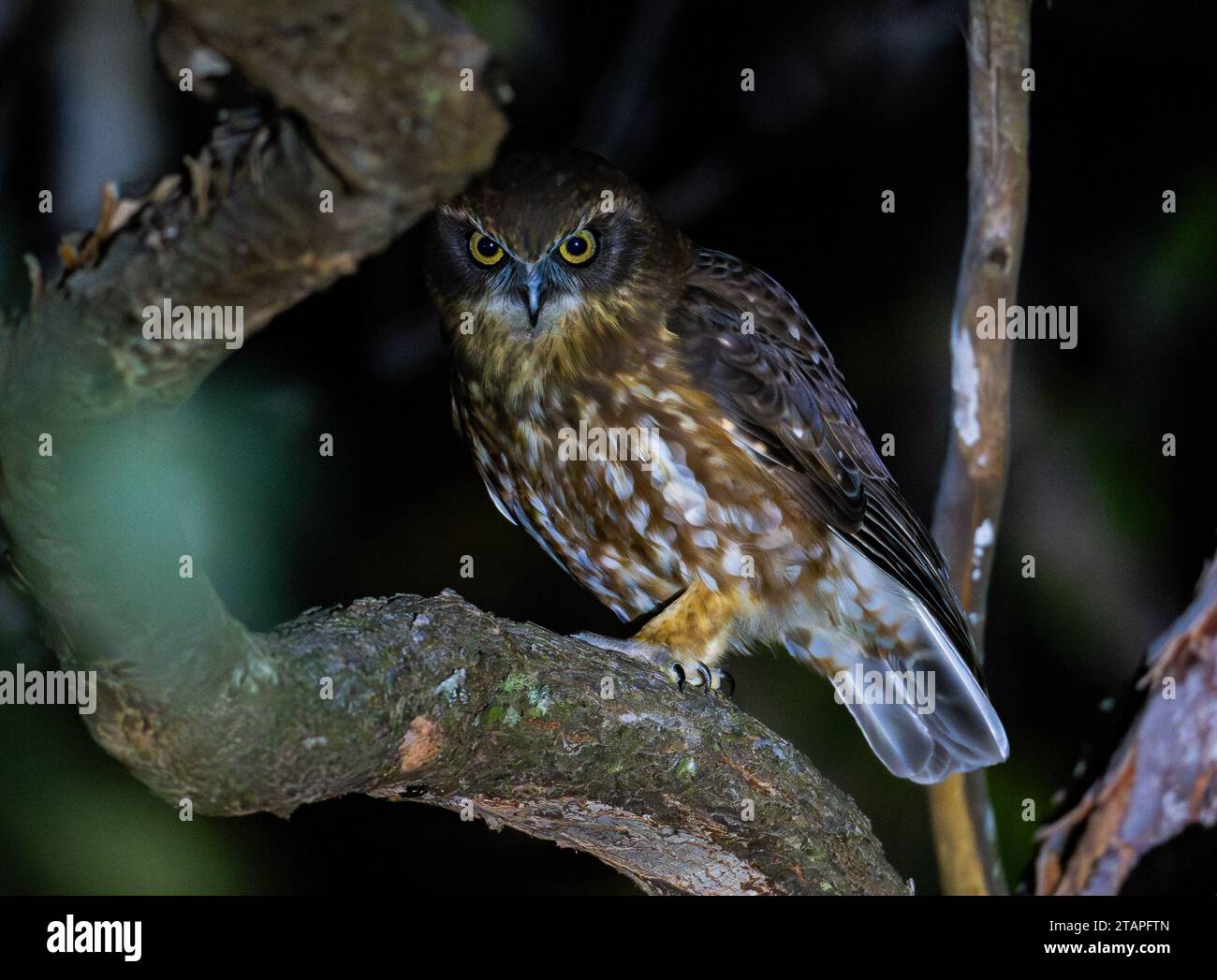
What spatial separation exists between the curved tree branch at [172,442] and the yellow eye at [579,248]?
1005 millimetres

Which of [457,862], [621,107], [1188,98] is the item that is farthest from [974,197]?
[457,862]

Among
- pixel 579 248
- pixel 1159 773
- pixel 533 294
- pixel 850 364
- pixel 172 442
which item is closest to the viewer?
pixel 172 442

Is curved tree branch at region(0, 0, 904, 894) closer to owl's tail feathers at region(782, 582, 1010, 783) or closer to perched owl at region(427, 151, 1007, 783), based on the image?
perched owl at region(427, 151, 1007, 783)

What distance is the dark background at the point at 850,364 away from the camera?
321 cm

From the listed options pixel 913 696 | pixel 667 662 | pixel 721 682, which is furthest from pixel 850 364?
pixel 667 662

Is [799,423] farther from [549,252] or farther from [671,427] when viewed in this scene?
[549,252]

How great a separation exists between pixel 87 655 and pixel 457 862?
2.64 m

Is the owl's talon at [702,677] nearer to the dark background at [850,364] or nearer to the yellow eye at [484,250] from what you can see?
the yellow eye at [484,250]

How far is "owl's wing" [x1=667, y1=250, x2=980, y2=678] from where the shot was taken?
251 centimetres

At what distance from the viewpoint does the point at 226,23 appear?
0.95m

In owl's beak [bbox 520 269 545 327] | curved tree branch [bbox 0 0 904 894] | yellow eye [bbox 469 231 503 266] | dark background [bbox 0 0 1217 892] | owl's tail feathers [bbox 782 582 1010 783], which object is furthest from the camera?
dark background [bbox 0 0 1217 892]

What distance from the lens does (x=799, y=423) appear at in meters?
2.55

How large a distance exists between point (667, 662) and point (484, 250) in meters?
0.98

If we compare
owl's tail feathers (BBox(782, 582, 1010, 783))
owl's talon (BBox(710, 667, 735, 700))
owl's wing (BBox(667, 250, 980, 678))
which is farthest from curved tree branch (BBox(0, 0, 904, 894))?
owl's tail feathers (BBox(782, 582, 1010, 783))
